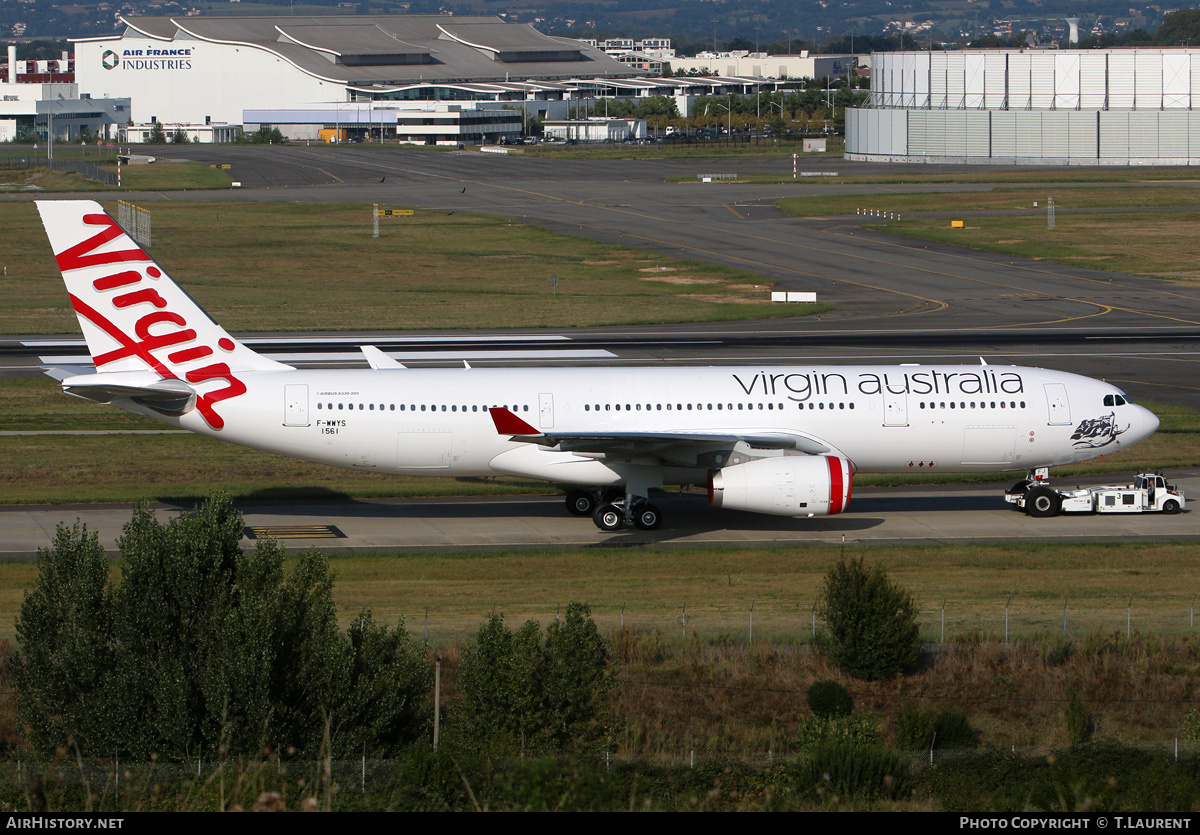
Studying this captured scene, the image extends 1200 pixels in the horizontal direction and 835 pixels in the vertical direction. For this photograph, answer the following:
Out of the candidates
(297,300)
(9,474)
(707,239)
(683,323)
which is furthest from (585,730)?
(707,239)

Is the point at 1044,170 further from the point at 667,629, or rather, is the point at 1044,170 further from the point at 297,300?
the point at 667,629

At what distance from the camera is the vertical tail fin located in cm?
4109

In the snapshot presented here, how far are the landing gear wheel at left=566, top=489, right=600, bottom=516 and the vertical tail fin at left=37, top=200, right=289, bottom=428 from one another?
37.6ft

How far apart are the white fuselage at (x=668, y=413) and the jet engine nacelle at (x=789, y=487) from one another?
2.40 metres

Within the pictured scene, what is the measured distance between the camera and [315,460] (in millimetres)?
42938

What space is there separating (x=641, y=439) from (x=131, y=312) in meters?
16.1

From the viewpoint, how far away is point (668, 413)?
141ft

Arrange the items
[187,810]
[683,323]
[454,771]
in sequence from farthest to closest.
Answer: [683,323] → [454,771] → [187,810]

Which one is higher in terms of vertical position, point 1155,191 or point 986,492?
point 1155,191

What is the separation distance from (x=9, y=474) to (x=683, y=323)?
45543mm

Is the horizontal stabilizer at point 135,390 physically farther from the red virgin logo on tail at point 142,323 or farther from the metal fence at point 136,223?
the metal fence at point 136,223

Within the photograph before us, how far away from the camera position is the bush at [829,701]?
28.1 meters

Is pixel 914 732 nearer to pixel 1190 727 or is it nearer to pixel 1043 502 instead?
pixel 1190 727

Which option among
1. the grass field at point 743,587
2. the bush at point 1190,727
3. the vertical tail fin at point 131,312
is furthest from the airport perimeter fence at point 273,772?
the vertical tail fin at point 131,312
